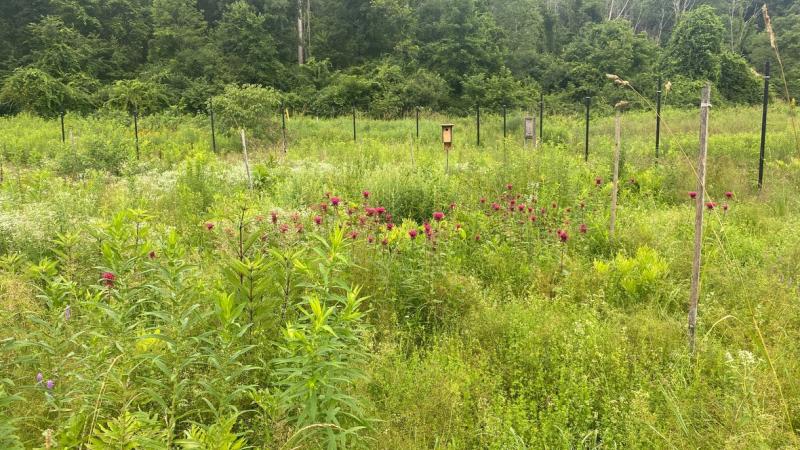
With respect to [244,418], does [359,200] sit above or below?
above

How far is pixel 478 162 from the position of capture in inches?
327

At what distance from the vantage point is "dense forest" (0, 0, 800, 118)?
24.6 meters

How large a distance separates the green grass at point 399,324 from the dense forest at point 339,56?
19.8m

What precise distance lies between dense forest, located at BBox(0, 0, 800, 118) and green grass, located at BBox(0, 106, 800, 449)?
19.8 meters

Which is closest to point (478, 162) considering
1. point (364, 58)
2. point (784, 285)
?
point (784, 285)

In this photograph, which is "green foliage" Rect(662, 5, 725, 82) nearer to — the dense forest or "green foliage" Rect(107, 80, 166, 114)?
the dense forest

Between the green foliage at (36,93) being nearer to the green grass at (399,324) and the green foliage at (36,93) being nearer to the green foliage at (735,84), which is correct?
the green grass at (399,324)

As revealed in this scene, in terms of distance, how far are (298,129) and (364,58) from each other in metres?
13.5

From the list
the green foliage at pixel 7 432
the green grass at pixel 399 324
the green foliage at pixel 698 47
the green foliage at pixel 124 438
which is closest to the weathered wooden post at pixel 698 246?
the green grass at pixel 399 324

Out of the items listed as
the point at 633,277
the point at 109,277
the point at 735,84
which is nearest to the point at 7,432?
the point at 109,277

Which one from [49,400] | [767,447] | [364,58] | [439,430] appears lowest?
[439,430]

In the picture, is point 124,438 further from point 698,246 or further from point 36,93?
point 36,93

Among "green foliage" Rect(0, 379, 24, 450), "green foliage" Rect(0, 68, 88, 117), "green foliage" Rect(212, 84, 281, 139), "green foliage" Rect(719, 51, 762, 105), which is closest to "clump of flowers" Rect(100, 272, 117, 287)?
"green foliage" Rect(0, 379, 24, 450)

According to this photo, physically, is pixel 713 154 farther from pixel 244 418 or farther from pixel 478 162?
pixel 244 418
